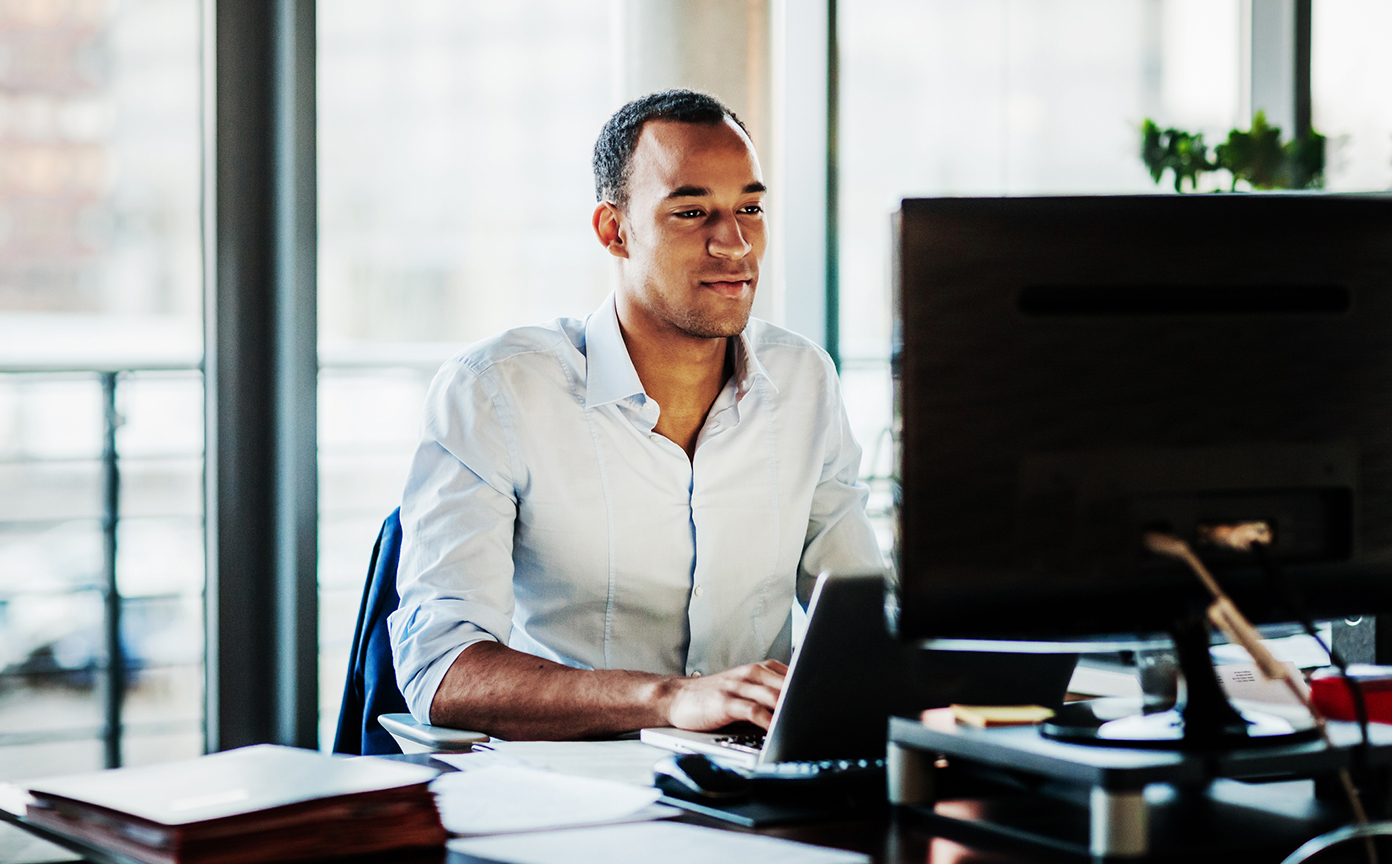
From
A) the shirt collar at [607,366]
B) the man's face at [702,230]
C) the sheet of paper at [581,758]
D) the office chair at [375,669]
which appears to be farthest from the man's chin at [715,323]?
the sheet of paper at [581,758]

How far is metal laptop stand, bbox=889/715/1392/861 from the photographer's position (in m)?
0.90

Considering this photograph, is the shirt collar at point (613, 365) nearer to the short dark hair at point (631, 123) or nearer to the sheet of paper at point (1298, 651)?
the short dark hair at point (631, 123)

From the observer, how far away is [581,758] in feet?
4.17

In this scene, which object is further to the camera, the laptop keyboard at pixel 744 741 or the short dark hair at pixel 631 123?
the short dark hair at pixel 631 123

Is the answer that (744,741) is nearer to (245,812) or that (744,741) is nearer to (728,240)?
(245,812)

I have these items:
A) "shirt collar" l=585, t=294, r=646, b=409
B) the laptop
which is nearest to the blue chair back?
"shirt collar" l=585, t=294, r=646, b=409

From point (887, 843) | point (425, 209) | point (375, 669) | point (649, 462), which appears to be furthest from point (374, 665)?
point (425, 209)

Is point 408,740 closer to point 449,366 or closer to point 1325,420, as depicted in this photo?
point 449,366

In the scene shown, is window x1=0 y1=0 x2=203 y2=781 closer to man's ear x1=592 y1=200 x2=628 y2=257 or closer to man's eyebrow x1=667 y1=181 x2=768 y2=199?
man's ear x1=592 y1=200 x2=628 y2=257

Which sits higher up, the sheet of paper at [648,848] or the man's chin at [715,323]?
the man's chin at [715,323]

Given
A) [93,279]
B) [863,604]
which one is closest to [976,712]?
[863,604]

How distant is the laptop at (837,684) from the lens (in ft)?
3.67

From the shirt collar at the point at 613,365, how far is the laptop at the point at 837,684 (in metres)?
0.81

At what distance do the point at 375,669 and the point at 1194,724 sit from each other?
3.66ft
